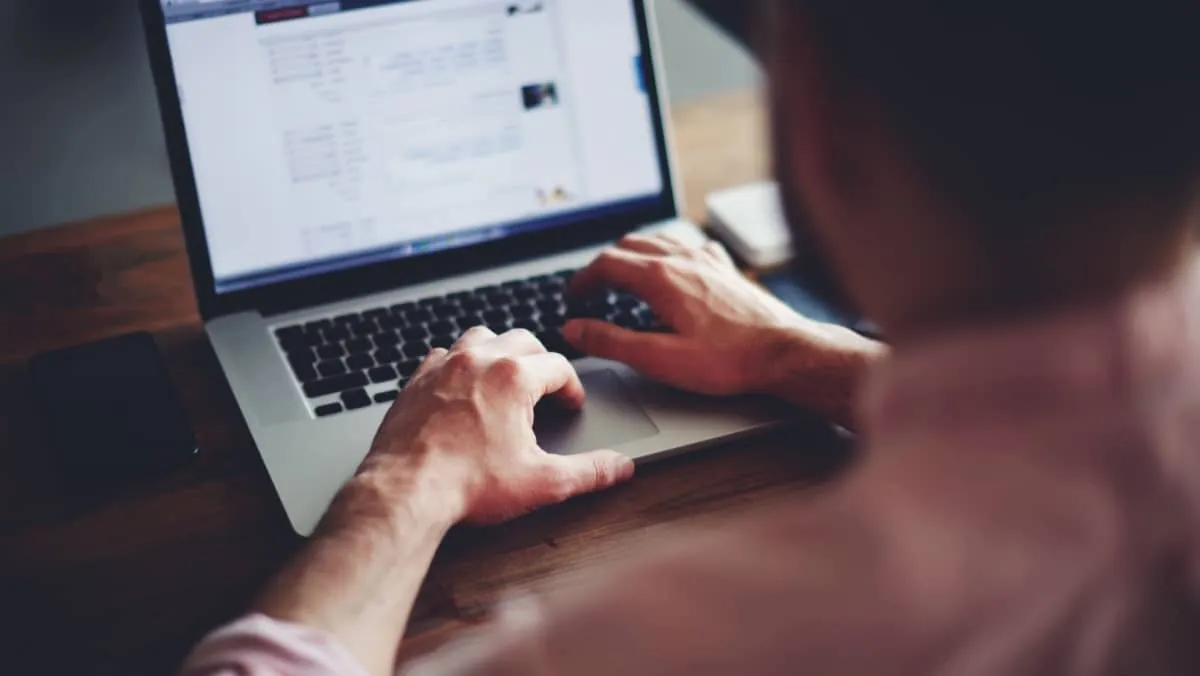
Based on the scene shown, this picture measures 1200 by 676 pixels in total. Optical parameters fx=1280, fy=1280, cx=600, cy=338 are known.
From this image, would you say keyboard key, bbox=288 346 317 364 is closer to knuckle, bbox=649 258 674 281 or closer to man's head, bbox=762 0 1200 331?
knuckle, bbox=649 258 674 281

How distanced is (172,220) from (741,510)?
0.76m

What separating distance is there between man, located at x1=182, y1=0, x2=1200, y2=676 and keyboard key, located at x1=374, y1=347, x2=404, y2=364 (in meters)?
0.56

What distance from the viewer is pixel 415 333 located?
3.71ft

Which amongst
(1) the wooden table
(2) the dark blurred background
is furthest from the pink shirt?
(2) the dark blurred background

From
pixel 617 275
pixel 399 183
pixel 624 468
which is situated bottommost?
pixel 624 468

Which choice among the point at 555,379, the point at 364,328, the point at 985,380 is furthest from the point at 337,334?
the point at 985,380

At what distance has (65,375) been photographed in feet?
3.49

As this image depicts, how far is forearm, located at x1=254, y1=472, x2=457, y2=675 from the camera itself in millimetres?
798

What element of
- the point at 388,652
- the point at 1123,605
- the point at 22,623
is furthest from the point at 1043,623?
the point at 22,623

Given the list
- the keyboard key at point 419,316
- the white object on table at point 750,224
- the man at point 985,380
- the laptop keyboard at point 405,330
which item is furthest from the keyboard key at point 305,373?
the man at point 985,380

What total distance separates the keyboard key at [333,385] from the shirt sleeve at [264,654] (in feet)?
1.02

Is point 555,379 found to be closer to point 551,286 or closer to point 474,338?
point 474,338

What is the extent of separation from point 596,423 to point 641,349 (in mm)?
83

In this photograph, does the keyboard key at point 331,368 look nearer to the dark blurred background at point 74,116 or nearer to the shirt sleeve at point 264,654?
the shirt sleeve at point 264,654
